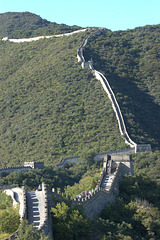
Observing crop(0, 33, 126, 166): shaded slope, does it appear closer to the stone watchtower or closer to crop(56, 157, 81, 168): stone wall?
crop(56, 157, 81, 168): stone wall

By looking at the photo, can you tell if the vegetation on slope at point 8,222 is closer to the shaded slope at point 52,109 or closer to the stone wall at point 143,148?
the shaded slope at point 52,109

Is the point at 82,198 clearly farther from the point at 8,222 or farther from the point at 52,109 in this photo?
the point at 52,109

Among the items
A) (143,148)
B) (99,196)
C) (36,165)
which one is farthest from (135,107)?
(99,196)

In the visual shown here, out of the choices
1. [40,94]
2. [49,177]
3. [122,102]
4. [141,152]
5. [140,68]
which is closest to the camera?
[49,177]

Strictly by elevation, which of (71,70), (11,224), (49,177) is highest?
(71,70)

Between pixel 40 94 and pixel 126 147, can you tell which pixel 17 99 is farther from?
pixel 126 147

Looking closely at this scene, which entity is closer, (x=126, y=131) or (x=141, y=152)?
(x=141, y=152)

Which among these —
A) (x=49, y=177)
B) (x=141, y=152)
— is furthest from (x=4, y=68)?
(x=49, y=177)

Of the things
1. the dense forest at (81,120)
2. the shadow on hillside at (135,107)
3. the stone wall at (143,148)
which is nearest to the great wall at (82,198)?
the dense forest at (81,120)
